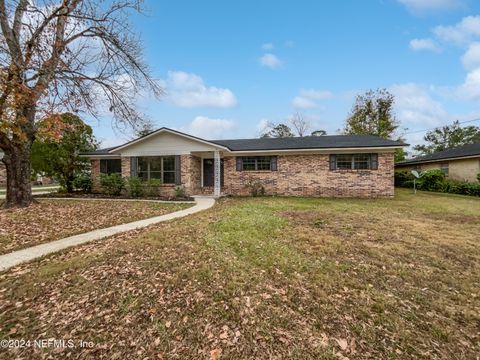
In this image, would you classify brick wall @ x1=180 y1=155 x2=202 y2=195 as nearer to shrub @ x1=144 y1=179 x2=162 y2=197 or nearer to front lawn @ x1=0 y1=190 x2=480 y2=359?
shrub @ x1=144 y1=179 x2=162 y2=197

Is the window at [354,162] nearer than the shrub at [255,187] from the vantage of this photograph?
Yes

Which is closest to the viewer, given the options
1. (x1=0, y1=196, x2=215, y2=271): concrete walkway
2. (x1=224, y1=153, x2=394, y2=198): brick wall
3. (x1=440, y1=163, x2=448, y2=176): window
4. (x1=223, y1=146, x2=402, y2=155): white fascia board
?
(x1=0, y1=196, x2=215, y2=271): concrete walkway

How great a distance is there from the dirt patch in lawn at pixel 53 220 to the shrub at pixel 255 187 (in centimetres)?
591

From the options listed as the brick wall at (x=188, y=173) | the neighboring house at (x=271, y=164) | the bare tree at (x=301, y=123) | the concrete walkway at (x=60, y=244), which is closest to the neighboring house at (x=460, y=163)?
the neighboring house at (x=271, y=164)

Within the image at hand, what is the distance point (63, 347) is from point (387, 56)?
1834cm

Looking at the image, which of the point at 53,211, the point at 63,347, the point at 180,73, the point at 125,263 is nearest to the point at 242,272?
the point at 125,263

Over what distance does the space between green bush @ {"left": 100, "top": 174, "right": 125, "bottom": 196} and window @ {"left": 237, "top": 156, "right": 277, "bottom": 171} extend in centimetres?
720

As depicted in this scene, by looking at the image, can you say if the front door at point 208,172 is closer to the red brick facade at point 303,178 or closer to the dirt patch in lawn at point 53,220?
the red brick facade at point 303,178

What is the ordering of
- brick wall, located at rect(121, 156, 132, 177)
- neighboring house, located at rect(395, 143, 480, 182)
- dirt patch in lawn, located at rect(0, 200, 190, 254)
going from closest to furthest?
dirt patch in lawn, located at rect(0, 200, 190, 254) < brick wall, located at rect(121, 156, 132, 177) < neighboring house, located at rect(395, 143, 480, 182)

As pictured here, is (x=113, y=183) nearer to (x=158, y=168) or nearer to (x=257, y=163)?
(x=158, y=168)

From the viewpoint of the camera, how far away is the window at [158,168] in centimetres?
1535

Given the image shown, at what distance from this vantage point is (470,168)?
1884cm

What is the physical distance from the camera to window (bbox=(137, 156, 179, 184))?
1535 cm

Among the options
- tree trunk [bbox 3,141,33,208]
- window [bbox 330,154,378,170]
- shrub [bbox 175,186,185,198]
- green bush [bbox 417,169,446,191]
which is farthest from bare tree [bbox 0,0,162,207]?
green bush [bbox 417,169,446,191]
